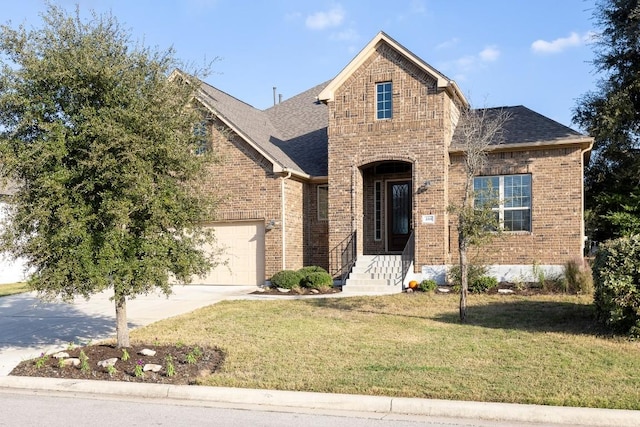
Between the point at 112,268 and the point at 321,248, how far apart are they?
37.3 ft

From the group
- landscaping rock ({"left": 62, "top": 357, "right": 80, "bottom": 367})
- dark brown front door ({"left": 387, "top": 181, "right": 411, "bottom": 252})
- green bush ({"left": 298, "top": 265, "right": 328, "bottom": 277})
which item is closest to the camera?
landscaping rock ({"left": 62, "top": 357, "right": 80, "bottom": 367})

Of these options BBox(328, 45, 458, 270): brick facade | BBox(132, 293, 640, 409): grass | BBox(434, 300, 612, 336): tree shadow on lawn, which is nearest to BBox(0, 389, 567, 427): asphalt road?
BBox(132, 293, 640, 409): grass

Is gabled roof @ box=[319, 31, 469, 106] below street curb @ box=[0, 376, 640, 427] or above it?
above

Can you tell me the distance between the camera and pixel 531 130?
17422 millimetres

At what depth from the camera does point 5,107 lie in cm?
827

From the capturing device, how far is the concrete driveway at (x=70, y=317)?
1037 cm

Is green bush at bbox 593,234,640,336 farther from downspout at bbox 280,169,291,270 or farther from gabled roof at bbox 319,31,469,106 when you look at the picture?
downspout at bbox 280,169,291,270

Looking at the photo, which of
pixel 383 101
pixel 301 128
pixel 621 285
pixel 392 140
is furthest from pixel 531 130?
pixel 621 285

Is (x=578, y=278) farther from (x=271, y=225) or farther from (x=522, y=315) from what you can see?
(x=271, y=225)

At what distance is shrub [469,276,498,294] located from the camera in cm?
1516

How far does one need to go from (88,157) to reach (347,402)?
5.06 meters

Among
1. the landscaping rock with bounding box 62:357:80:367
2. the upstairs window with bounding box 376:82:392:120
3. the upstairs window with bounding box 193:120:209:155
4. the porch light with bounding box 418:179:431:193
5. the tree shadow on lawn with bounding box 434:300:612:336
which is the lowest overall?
the landscaping rock with bounding box 62:357:80:367

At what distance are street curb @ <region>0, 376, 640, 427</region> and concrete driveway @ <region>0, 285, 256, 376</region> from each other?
1.57 metres

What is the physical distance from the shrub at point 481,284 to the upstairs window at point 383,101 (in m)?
5.67
